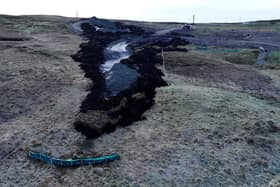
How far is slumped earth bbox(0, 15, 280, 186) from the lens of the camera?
9922 millimetres

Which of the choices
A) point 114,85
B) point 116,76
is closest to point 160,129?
point 114,85

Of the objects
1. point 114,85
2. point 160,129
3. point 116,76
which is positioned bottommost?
point 160,129

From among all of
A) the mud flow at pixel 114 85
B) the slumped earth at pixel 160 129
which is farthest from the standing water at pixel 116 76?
the slumped earth at pixel 160 129

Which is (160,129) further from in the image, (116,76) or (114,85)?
(116,76)

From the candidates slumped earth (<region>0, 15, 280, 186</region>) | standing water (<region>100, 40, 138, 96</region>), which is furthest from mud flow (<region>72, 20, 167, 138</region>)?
slumped earth (<region>0, 15, 280, 186</region>)

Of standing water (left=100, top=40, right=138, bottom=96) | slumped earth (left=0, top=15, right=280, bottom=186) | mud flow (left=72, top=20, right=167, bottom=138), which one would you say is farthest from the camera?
standing water (left=100, top=40, right=138, bottom=96)

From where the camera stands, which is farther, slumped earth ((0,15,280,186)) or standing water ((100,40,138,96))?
standing water ((100,40,138,96))

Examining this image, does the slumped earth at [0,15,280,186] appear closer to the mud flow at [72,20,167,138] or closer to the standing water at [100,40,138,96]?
the mud flow at [72,20,167,138]

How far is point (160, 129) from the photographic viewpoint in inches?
500

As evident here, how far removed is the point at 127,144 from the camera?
11547mm

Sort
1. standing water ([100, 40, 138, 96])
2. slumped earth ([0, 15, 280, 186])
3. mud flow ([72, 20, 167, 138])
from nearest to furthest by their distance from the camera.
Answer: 1. slumped earth ([0, 15, 280, 186])
2. mud flow ([72, 20, 167, 138])
3. standing water ([100, 40, 138, 96])

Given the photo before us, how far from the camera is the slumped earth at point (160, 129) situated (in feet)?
32.6

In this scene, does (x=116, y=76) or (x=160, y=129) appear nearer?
(x=160, y=129)

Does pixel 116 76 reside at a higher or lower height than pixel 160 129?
higher
